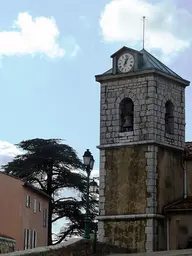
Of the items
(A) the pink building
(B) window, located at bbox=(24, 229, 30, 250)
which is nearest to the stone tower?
(A) the pink building

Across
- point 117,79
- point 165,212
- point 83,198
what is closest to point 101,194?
point 165,212

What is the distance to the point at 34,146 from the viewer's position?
6556 centimetres

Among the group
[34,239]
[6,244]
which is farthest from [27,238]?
[6,244]

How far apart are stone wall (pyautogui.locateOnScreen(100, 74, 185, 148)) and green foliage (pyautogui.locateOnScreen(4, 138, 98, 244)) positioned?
77.2 feet

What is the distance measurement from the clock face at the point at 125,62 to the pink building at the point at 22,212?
1140 centimetres

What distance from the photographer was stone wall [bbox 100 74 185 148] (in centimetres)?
3838

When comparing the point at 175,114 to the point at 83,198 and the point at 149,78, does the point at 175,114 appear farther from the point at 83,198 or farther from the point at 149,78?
the point at 83,198

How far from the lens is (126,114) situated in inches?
1558

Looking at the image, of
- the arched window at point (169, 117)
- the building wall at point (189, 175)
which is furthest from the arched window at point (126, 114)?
the building wall at point (189, 175)

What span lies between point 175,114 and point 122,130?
9.07 ft

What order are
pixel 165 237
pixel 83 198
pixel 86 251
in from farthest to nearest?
pixel 83 198 < pixel 165 237 < pixel 86 251

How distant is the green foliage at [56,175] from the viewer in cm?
6297

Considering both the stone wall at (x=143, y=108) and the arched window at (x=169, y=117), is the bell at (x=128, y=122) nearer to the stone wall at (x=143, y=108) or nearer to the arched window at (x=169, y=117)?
the stone wall at (x=143, y=108)

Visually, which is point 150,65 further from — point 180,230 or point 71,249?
point 71,249
